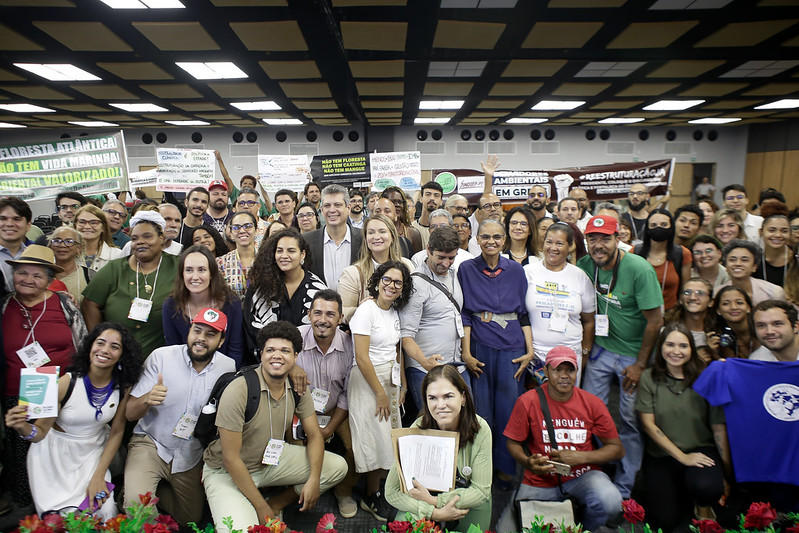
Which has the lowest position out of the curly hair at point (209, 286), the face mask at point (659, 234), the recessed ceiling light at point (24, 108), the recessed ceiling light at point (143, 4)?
the curly hair at point (209, 286)

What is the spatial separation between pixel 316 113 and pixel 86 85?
4758mm

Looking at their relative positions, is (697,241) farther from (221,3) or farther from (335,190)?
(221,3)

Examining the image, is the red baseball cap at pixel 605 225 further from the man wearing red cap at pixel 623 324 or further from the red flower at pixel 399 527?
the red flower at pixel 399 527

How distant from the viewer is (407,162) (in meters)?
7.25

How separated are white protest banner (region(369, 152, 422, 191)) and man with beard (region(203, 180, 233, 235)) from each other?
2901mm

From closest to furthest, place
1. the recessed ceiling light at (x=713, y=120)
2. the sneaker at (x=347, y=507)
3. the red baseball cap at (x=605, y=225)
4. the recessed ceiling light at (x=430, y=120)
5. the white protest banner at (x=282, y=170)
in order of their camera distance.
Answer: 1. the sneaker at (x=347, y=507)
2. the red baseball cap at (x=605, y=225)
3. the white protest banner at (x=282, y=170)
4. the recessed ceiling light at (x=430, y=120)
5. the recessed ceiling light at (x=713, y=120)

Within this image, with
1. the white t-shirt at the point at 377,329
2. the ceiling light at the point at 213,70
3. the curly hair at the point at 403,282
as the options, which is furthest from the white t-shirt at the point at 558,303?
the ceiling light at the point at 213,70

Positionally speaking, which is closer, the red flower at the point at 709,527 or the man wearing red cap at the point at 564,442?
the red flower at the point at 709,527

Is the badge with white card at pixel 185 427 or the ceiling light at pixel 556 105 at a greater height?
the ceiling light at pixel 556 105

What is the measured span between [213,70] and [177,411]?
6077mm

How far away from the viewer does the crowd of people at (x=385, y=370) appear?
2.46m

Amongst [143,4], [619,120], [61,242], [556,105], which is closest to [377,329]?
[61,242]

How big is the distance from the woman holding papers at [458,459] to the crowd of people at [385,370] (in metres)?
→ 0.01

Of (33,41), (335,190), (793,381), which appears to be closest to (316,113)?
(33,41)
